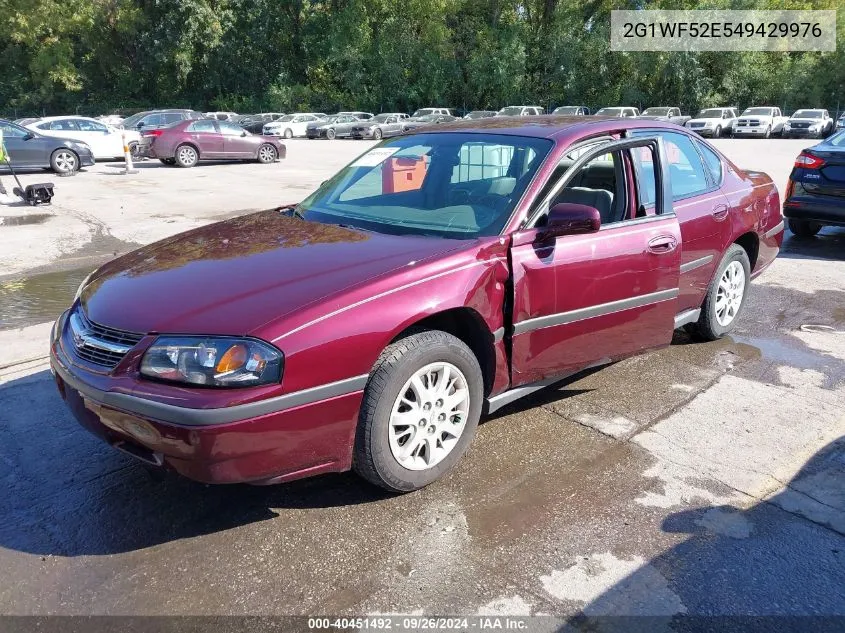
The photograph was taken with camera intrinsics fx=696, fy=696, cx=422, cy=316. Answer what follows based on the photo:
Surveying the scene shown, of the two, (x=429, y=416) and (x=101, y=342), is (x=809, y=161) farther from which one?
(x=101, y=342)

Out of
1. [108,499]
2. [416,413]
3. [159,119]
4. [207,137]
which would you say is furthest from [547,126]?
[159,119]

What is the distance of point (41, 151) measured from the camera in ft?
54.8

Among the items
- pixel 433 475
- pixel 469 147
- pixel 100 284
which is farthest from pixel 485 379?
pixel 100 284

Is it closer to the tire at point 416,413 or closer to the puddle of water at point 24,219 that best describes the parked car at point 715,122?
the puddle of water at point 24,219

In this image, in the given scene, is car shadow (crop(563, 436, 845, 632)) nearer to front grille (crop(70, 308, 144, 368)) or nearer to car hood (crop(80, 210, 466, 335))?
car hood (crop(80, 210, 466, 335))

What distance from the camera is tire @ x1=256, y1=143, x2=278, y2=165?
20895 millimetres

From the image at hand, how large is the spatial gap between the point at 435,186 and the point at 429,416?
1.49 meters

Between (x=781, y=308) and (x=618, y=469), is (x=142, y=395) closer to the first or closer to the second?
(x=618, y=469)

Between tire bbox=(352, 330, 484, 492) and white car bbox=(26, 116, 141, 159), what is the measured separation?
61.9 ft

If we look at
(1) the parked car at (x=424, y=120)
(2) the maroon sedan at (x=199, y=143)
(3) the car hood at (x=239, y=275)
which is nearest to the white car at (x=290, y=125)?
(1) the parked car at (x=424, y=120)

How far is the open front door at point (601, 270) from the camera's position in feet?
11.6

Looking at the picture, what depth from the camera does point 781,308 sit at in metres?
6.28

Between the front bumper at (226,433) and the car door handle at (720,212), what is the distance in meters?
3.14

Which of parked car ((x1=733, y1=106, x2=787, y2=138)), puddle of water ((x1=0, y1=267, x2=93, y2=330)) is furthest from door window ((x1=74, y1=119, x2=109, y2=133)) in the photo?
parked car ((x1=733, y1=106, x2=787, y2=138))
